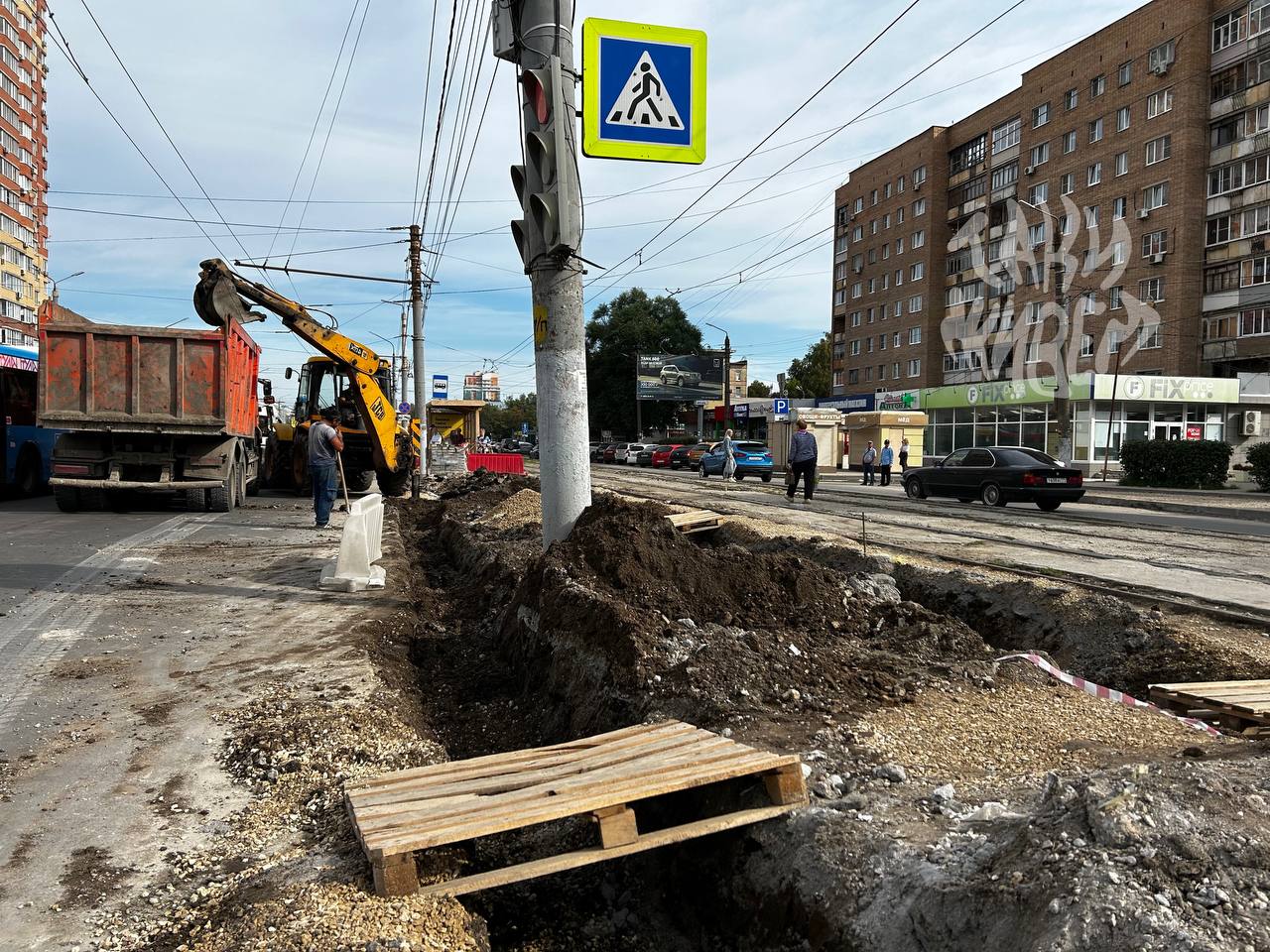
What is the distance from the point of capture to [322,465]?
12.6 m

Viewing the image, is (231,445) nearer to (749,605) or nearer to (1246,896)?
(749,605)

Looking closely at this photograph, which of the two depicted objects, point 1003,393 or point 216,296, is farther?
point 1003,393

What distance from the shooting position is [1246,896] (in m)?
2.17

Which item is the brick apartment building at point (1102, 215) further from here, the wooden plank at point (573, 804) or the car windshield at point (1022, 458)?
the wooden plank at point (573, 804)

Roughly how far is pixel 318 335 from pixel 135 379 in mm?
3443

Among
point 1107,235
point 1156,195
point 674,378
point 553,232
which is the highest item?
point 1156,195

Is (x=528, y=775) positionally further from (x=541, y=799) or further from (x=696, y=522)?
(x=696, y=522)

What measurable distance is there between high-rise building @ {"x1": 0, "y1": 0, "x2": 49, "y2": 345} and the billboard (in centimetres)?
4398

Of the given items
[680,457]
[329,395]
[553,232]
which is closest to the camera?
[553,232]

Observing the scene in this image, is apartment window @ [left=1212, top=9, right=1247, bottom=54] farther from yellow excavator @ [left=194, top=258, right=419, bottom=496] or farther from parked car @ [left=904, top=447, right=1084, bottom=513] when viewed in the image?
yellow excavator @ [left=194, top=258, right=419, bottom=496]

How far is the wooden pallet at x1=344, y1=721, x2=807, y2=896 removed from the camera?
275cm

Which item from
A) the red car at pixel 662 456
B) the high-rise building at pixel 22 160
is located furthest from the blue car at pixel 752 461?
the high-rise building at pixel 22 160

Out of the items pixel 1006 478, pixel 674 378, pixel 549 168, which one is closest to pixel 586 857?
pixel 549 168

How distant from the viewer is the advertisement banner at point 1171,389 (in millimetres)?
35938
